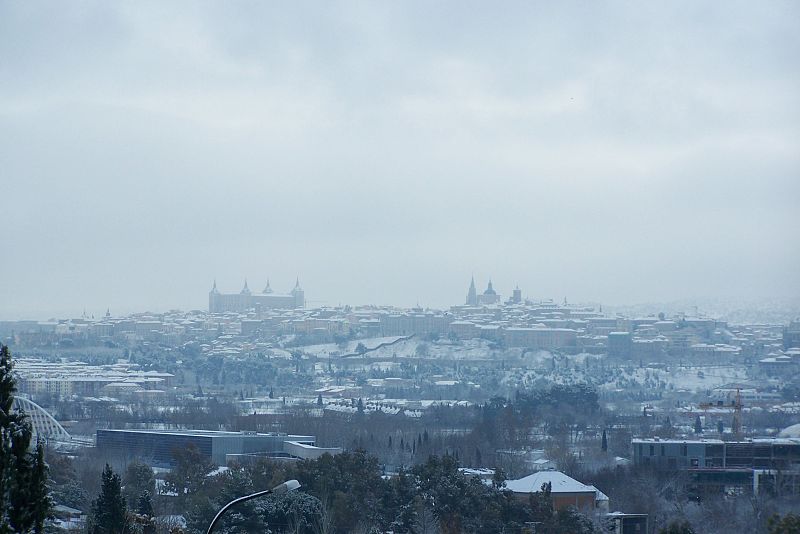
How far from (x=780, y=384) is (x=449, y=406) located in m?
39.1

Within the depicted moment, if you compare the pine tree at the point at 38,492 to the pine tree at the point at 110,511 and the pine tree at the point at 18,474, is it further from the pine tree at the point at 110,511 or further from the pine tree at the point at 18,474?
the pine tree at the point at 110,511

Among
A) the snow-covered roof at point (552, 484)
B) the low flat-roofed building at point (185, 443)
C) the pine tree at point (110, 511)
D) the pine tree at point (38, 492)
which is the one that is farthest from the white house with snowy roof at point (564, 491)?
the pine tree at point (38, 492)

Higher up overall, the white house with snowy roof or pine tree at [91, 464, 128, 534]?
pine tree at [91, 464, 128, 534]

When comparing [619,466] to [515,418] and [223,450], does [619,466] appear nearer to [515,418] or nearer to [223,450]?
[223,450]

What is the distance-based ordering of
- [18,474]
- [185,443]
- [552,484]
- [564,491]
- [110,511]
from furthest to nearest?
[185,443] < [552,484] < [564,491] < [110,511] < [18,474]

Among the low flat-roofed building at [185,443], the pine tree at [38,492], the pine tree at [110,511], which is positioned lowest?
the low flat-roofed building at [185,443]

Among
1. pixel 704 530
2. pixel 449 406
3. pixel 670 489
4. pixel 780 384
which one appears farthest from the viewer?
pixel 780 384

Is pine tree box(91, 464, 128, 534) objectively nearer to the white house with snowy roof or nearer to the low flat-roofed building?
the white house with snowy roof

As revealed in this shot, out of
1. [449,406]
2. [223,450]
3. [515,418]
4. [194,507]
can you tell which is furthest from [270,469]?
[449,406]

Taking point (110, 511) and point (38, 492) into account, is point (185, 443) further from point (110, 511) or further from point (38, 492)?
point (38, 492)

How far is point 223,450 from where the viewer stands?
189 ft

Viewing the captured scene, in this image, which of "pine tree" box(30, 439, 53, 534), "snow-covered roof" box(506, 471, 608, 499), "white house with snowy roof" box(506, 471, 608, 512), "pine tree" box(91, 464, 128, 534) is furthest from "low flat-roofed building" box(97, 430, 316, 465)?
"pine tree" box(30, 439, 53, 534)

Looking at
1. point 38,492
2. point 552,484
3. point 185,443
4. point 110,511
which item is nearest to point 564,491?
point 552,484

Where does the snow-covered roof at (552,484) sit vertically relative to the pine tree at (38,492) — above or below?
below
